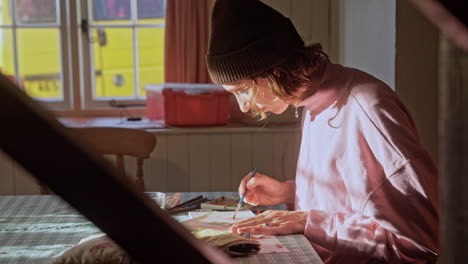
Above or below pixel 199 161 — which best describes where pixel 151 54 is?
above

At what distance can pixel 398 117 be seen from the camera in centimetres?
134

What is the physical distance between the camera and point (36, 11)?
3689 mm

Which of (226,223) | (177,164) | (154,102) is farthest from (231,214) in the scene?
(154,102)

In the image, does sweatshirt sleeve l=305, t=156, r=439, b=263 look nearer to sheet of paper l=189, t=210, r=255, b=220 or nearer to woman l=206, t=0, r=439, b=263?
woman l=206, t=0, r=439, b=263

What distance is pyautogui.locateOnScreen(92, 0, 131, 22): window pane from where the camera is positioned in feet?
12.2

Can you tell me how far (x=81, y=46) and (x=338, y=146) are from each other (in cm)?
253

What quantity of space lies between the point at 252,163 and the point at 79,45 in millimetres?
1255

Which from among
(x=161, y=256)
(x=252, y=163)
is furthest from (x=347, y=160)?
(x=252, y=163)

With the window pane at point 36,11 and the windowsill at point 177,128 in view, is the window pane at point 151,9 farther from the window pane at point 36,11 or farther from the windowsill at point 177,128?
the windowsill at point 177,128

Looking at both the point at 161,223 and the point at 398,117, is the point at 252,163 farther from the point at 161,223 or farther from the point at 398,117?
the point at 161,223

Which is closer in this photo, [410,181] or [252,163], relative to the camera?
[410,181]

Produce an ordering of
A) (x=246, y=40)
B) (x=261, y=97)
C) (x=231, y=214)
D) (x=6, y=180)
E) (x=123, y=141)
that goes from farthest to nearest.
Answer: (x=6, y=180) < (x=123, y=141) < (x=231, y=214) < (x=261, y=97) < (x=246, y=40)

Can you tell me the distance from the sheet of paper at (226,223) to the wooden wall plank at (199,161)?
163 cm

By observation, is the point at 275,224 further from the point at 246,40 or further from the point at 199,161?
the point at 199,161
